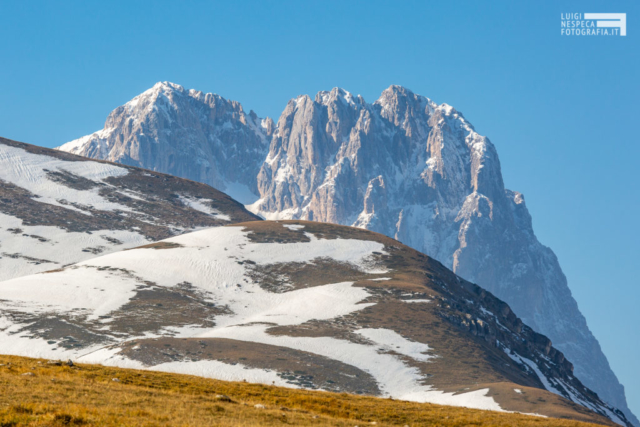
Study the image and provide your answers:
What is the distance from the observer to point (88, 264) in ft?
534

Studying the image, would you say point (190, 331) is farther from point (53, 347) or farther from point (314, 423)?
point (314, 423)

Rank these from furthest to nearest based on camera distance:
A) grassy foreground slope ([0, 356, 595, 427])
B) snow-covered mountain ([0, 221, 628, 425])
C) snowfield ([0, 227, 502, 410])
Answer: snowfield ([0, 227, 502, 410]) < snow-covered mountain ([0, 221, 628, 425]) < grassy foreground slope ([0, 356, 595, 427])

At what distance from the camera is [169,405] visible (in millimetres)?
29125

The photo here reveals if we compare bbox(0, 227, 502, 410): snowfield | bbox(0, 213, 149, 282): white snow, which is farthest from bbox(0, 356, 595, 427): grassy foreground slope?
bbox(0, 213, 149, 282): white snow

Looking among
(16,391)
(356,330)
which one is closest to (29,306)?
(356,330)

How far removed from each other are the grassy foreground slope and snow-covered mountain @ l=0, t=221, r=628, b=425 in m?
50.0

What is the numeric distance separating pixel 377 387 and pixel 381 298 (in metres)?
50.7

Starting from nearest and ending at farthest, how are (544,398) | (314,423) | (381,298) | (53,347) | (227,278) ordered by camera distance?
(314,423), (544,398), (53,347), (381,298), (227,278)

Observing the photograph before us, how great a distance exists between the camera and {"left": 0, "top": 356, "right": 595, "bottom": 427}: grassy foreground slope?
2472cm

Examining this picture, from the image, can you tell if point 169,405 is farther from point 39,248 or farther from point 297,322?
Result: point 39,248

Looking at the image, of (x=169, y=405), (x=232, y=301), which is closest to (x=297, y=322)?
(x=232, y=301)

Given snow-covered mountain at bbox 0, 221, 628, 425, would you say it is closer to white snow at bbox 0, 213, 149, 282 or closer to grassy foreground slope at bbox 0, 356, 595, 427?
white snow at bbox 0, 213, 149, 282

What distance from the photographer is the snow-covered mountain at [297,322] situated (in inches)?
3917

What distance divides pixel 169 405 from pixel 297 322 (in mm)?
103725
